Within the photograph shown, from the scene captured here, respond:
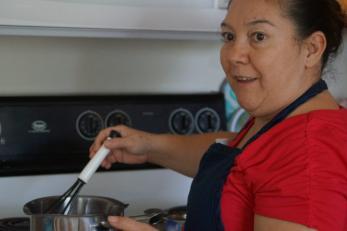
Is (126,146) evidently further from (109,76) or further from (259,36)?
(259,36)

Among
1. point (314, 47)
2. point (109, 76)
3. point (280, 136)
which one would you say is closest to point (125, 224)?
point (280, 136)

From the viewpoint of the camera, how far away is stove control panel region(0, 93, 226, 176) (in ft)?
4.26

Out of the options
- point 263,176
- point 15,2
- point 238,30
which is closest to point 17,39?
point 15,2

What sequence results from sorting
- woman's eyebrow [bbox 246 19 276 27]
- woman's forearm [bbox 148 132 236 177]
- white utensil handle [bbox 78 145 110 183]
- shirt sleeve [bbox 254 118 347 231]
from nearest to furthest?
shirt sleeve [bbox 254 118 347 231], woman's eyebrow [bbox 246 19 276 27], white utensil handle [bbox 78 145 110 183], woman's forearm [bbox 148 132 236 177]

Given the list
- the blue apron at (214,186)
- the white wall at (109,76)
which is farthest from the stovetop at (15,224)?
the blue apron at (214,186)

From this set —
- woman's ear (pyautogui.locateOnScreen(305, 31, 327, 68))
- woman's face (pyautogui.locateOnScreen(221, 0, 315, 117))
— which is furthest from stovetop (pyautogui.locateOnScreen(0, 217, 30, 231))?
woman's ear (pyautogui.locateOnScreen(305, 31, 327, 68))

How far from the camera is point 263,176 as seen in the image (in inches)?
33.4

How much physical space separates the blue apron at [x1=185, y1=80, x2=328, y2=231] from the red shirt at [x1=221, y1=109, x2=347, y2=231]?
1cm

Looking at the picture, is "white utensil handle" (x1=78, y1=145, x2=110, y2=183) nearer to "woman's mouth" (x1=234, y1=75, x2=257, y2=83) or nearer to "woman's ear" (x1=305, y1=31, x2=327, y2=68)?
"woman's mouth" (x1=234, y1=75, x2=257, y2=83)

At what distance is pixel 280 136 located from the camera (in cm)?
88

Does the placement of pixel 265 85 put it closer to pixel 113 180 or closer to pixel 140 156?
pixel 140 156

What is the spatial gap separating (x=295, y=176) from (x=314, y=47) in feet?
0.74

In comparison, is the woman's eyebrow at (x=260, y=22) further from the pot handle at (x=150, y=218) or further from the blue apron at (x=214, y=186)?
the pot handle at (x=150, y=218)

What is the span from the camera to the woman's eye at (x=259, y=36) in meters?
0.91
